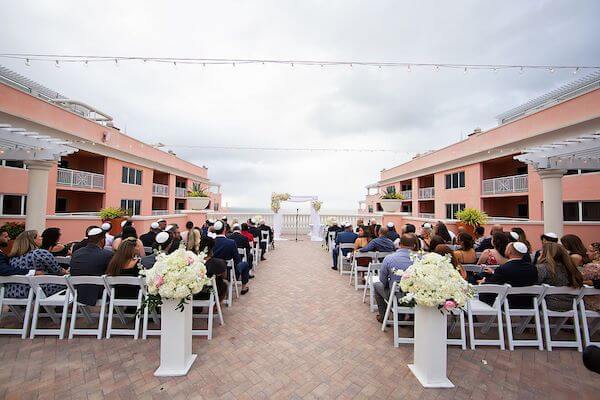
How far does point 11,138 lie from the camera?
562 cm

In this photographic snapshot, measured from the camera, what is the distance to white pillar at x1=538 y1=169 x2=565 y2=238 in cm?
812

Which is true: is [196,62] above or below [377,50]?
below

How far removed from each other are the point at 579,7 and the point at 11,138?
15.8 metres

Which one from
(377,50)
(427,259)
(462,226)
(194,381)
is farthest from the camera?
(462,226)

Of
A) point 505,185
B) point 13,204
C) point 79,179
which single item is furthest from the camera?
point 505,185

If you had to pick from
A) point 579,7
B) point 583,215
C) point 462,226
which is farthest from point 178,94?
point 583,215

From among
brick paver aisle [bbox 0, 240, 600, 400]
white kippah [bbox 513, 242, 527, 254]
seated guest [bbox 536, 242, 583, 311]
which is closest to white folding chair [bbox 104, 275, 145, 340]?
brick paver aisle [bbox 0, 240, 600, 400]

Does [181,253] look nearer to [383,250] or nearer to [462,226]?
[383,250]

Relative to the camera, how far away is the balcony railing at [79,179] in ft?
43.8

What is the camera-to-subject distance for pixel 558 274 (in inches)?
140

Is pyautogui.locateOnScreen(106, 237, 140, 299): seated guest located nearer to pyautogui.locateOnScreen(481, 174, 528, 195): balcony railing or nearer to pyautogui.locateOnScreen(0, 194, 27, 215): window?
pyautogui.locateOnScreen(0, 194, 27, 215): window

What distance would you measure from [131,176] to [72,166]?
3.30 m

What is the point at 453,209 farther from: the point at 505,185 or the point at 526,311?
the point at 526,311

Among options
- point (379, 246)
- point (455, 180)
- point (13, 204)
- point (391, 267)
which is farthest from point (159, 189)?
point (455, 180)
